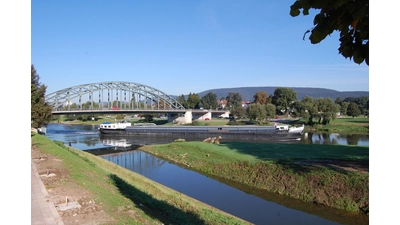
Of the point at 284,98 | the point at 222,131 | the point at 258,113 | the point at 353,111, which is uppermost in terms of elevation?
the point at 284,98

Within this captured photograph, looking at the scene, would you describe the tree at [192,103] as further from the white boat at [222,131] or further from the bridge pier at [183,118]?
the white boat at [222,131]

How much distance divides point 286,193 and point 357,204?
3502mm

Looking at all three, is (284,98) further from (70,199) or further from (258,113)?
(70,199)

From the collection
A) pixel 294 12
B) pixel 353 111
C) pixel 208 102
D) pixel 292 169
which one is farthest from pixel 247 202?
pixel 208 102

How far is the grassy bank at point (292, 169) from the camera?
46.1ft

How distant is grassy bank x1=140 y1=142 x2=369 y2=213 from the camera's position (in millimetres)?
14039

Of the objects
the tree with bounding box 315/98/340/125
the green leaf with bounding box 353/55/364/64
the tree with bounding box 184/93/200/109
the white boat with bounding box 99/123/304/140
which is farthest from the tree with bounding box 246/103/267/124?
the green leaf with bounding box 353/55/364/64

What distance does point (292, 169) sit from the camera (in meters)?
17.2

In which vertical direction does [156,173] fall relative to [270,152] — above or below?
below

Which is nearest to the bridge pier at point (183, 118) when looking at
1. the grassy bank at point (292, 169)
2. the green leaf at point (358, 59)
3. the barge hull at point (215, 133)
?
the barge hull at point (215, 133)

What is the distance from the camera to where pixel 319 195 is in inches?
575

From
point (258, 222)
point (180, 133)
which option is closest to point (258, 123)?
point (180, 133)

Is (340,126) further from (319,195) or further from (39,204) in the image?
(39,204)
